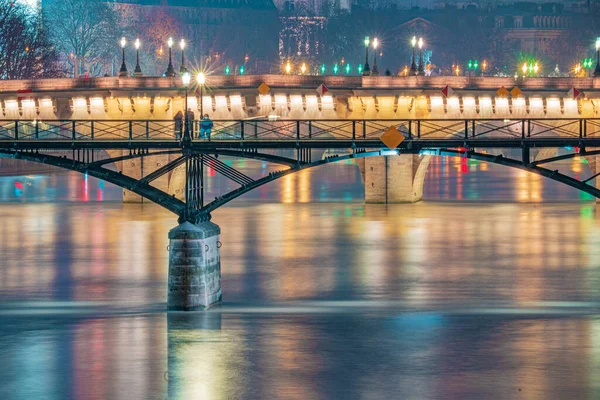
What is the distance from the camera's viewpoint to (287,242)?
294 feet

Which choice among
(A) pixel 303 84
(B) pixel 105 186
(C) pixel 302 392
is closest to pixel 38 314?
(C) pixel 302 392

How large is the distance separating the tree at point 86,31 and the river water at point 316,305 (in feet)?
246

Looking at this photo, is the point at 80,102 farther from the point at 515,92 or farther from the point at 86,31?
the point at 86,31

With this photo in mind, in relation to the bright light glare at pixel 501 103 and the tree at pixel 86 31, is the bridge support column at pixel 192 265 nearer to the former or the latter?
the bright light glare at pixel 501 103

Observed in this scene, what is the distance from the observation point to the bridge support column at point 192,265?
5609 centimetres

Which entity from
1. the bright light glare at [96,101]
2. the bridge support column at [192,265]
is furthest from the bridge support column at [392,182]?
the bridge support column at [192,265]

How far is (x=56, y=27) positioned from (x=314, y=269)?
425 feet

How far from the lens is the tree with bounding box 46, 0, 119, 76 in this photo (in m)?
188

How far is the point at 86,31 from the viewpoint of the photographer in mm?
189875

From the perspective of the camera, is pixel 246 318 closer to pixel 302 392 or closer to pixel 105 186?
pixel 302 392

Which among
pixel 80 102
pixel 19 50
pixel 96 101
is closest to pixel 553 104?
pixel 96 101

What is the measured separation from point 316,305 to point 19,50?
92.8 meters

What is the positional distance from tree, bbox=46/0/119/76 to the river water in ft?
246

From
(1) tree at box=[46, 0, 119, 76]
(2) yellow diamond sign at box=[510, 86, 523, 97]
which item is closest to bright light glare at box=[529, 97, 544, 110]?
(2) yellow diamond sign at box=[510, 86, 523, 97]
